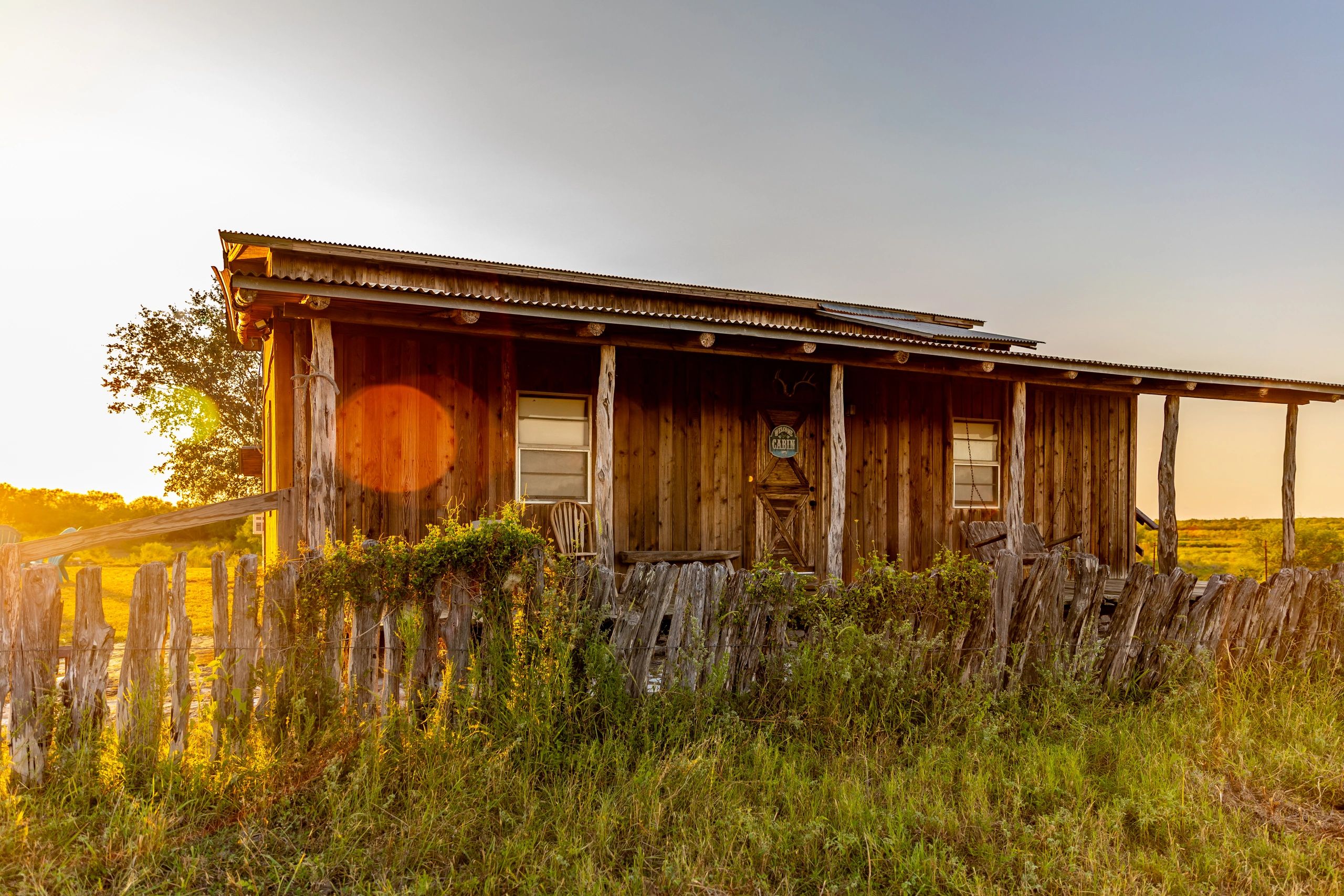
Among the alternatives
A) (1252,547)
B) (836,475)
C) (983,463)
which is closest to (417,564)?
(836,475)

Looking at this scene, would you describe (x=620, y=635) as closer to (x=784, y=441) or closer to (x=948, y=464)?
(x=784, y=441)

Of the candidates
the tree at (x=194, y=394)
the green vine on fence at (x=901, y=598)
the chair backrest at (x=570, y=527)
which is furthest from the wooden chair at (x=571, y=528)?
the tree at (x=194, y=394)

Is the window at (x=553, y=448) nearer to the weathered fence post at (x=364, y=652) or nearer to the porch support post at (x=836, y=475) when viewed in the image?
the porch support post at (x=836, y=475)

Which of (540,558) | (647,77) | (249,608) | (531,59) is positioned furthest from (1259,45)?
(249,608)

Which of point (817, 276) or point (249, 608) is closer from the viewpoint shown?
point (249, 608)

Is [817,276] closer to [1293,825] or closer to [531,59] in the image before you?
[531,59]

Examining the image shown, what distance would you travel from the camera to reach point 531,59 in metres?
12.2

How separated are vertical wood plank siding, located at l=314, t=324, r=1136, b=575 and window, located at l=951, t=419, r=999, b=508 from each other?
0.16 m

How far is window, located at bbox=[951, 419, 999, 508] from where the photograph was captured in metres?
10.9

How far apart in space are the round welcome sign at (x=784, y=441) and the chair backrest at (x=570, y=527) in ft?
9.31

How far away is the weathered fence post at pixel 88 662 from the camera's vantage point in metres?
3.13

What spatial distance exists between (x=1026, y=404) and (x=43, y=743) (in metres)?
11.9

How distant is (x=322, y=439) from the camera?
6273 millimetres

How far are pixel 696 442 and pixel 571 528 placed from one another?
2.11 metres
